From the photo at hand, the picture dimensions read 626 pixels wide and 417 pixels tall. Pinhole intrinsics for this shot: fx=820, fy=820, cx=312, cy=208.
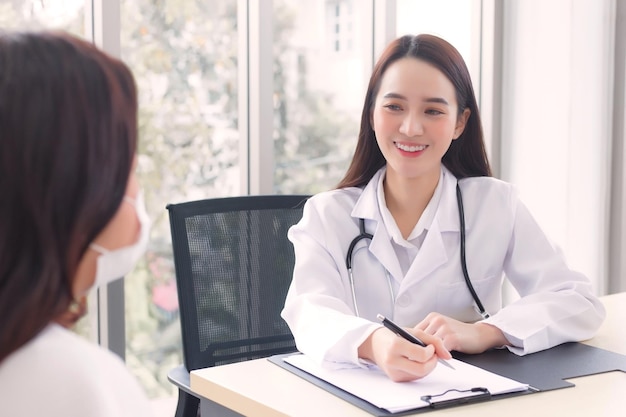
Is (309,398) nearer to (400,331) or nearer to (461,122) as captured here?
(400,331)

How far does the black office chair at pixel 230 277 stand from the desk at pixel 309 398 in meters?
0.32

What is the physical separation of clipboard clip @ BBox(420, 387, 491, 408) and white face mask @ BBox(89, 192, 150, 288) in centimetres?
55

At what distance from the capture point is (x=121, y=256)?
81 cm

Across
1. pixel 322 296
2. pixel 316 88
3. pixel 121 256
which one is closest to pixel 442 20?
pixel 316 88

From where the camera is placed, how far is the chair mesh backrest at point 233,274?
1.76m

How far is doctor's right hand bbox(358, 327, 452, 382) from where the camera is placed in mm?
1272

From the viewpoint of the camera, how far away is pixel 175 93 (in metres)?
2.52

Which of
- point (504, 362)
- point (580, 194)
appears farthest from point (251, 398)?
point (580, 194)

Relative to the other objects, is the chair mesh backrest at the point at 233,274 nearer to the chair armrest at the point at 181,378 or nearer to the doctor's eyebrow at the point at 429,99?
the chair armrest at the point at 181,378

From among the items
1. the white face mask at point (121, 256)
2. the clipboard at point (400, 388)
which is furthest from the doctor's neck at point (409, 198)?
the white face mask at point (121, 256)

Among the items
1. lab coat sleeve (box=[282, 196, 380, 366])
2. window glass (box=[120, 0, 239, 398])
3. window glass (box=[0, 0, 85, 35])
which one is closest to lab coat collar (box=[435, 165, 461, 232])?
lab coat sleeve (box=[282, 196, 380, 366])

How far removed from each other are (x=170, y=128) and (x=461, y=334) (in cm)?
134

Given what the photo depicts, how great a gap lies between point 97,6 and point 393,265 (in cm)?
117

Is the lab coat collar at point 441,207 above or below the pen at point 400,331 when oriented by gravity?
above
